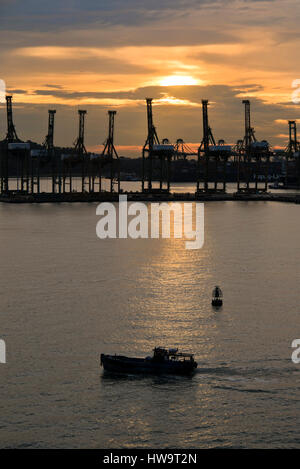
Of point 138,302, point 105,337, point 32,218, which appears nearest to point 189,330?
point 105,337

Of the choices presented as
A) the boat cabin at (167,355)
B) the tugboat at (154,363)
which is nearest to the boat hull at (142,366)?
the tugboat at (154,363)

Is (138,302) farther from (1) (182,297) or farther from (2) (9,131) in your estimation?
(2) (9,131)

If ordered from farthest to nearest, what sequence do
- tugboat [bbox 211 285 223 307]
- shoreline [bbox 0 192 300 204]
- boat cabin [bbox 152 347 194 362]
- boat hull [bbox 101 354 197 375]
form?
shoreline [bbox 0 192 300 204], tugboat [bbox 211 285 223 307], boat cabin [bbox 152 347 194 362], boat hull [bbox 101 354 197 375]

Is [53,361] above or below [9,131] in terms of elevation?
below

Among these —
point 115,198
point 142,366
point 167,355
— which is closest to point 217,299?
point 167,355

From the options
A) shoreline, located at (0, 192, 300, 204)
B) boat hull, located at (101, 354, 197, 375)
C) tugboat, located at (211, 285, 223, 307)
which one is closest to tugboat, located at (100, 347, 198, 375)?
boat hull, located at (101, 354, 197, 375)

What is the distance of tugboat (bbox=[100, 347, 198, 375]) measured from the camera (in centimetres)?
3500

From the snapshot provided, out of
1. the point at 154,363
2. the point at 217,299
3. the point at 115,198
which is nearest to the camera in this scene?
the point at 154,363

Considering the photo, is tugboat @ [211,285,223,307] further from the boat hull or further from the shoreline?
the shoreline

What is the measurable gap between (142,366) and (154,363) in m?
0.68

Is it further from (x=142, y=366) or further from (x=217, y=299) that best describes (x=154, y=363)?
(x=217, y=299)

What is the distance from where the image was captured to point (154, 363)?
116ft

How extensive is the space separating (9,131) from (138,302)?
14032 cm

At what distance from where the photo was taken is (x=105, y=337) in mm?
41188
